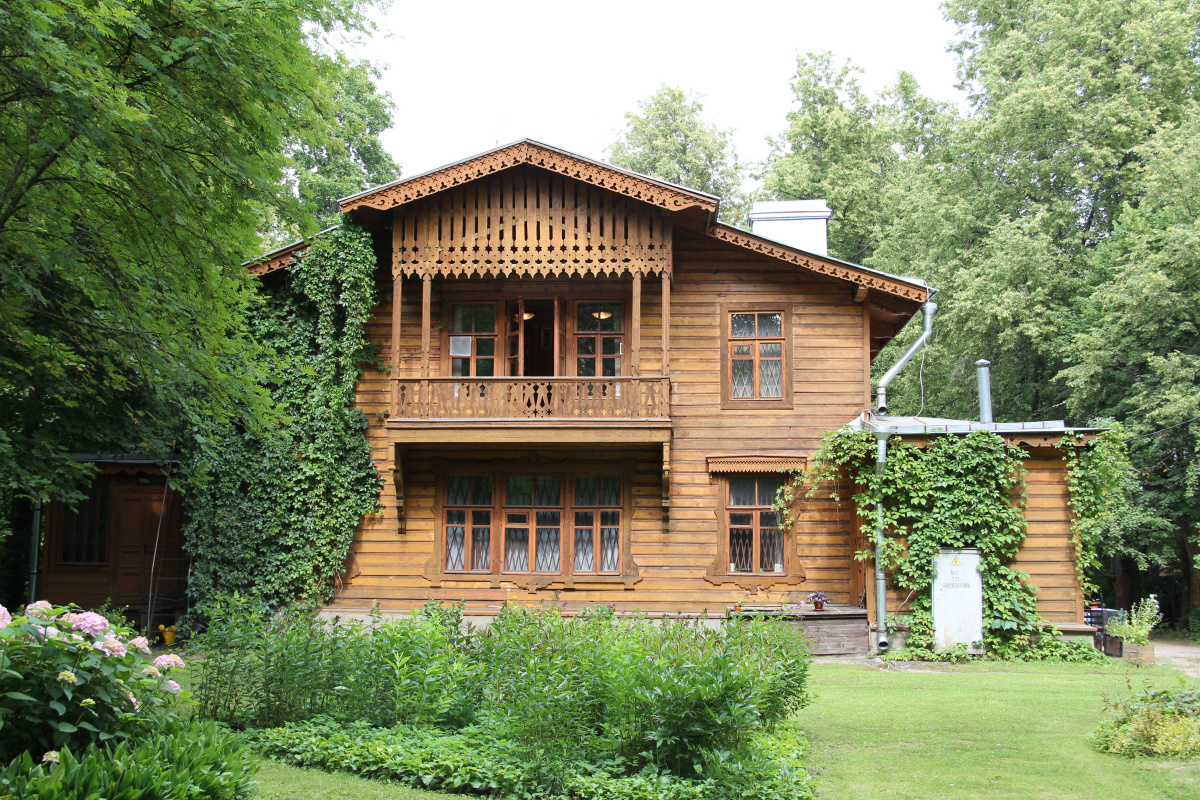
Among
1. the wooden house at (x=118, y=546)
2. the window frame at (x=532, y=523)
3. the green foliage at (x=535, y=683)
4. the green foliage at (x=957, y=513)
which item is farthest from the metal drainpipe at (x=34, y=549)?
the green foliage at (x=957, y=513)

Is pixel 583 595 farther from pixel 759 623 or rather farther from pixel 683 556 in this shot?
pixel 759 623

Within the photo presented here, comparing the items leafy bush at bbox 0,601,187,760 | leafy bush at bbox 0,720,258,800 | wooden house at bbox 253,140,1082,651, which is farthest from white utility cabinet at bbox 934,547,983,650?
leafy bush at bbox 0,601,187,760

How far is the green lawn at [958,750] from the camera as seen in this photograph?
24.8 ft

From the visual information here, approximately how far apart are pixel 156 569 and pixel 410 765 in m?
13.9

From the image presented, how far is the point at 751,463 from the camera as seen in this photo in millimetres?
18156

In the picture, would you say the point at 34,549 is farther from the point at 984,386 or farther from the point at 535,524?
the point at 984,386

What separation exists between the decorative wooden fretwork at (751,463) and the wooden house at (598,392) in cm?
3

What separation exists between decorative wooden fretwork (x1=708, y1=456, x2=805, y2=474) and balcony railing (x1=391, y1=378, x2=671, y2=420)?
6.11 ft

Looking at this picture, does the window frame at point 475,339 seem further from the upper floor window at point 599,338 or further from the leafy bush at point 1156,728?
the leafy bush at point 1156,728

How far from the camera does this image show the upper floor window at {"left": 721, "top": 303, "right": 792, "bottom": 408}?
18.5 metres

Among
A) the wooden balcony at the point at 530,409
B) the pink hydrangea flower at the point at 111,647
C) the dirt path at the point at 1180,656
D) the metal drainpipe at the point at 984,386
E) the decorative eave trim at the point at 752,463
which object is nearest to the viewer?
the pink hydrangea flower at the point at 111,647

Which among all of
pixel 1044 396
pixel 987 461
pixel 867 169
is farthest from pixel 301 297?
pixel 867 169

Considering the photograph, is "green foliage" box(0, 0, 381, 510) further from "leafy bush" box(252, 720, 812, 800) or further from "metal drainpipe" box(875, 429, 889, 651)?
"metal drainpipe" box(875, 429, 889, 651)

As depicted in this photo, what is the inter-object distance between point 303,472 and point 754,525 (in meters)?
9.16
